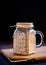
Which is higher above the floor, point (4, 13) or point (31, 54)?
point (4, 13)

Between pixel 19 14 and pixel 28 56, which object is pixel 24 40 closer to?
pixel 28 56

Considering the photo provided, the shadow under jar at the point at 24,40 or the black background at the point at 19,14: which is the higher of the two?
the black background at the point at 19,14

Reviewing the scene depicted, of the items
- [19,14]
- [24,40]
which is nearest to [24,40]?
[24,40]

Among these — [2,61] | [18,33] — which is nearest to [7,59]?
[2,61]

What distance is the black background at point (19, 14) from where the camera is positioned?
1419 millimetres

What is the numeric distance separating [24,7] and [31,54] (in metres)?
0.60

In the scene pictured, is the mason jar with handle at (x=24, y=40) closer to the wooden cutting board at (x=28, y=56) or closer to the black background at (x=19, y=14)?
the wooden cutting board at (x=28, y=56)

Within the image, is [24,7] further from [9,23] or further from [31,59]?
[31,59]

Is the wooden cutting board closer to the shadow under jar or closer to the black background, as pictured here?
the shadow under jar

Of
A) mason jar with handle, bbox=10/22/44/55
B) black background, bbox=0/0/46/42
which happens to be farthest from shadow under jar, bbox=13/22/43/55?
black background, bbox=0/0/46/42

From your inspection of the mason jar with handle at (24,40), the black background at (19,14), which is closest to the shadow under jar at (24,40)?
the mason jar with handle at (24,40)

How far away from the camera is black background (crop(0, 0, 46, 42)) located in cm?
142

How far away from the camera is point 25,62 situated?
Answer: 33.0 inches

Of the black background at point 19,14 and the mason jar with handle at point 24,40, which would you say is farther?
the black background at point 19,14
